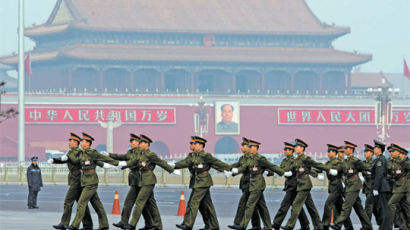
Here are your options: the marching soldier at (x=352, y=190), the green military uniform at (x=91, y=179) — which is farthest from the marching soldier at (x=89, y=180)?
the marching soldier at (x=352, y=190)

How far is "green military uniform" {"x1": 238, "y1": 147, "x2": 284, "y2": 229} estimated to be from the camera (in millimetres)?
16656

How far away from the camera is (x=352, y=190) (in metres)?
17.1

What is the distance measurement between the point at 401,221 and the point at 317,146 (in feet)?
178

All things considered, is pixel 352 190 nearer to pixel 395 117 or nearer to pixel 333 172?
pixel 333 172

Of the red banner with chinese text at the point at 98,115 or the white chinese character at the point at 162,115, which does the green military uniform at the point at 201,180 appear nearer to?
the red banner with chinese text at the point at 98,115

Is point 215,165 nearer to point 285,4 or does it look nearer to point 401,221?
point 401,221

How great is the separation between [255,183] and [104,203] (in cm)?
1010

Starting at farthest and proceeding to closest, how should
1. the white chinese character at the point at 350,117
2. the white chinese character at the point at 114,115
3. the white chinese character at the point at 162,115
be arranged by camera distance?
the white chinese character at the point at 350,117
the white chinese character at the point at 162,115
the white chinese character at the point at 114,115

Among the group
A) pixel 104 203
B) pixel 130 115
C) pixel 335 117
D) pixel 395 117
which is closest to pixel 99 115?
pixel 130 115

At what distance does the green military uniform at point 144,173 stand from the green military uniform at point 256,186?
1159mm

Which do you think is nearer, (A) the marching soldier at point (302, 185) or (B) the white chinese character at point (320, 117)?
(A) the marching soldier at point (302, 185)

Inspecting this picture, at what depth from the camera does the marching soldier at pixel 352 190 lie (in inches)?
667

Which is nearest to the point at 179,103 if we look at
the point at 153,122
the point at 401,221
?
the point at 153,122

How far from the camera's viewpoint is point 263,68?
77.1m
